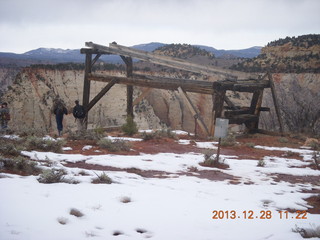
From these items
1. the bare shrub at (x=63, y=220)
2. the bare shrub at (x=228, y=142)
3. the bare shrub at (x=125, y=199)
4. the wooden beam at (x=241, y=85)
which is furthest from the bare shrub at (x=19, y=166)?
the wooden beam at (x=241, y=85)

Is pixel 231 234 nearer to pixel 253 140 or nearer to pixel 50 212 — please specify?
pixel 50 212

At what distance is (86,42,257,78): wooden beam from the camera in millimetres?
11109

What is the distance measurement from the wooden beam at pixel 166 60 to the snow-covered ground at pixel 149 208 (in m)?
6.03

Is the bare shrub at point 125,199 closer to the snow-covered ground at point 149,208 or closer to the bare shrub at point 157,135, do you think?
the snow-covered ground at point 149,208

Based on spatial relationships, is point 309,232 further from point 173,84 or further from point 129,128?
point 129,128

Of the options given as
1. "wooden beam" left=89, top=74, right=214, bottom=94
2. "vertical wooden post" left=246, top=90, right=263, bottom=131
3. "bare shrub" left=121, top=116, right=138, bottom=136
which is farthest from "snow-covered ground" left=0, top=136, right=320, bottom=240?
"vertical wooden post" left=246, top=90, right=263, bottom=131

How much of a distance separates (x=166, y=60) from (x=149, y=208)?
8.16 metres

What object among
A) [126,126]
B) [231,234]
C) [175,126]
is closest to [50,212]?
[231,234]

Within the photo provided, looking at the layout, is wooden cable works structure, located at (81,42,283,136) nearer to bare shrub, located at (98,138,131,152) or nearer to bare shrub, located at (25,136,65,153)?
bare shrub, located at (98,138,131,152)

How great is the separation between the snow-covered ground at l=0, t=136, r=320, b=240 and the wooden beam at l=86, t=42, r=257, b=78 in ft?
19.8

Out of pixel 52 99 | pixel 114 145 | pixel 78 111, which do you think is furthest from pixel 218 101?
pixel 52 99

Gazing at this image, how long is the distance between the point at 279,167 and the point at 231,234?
14.2 feet

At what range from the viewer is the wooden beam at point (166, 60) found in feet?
36.4

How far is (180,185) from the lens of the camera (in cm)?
512
